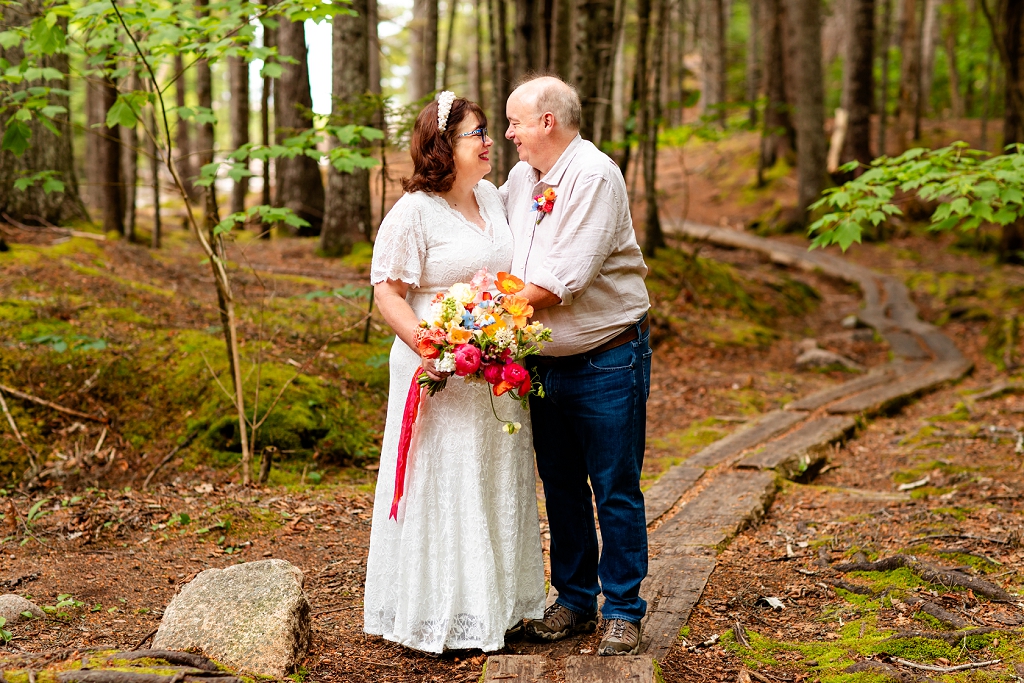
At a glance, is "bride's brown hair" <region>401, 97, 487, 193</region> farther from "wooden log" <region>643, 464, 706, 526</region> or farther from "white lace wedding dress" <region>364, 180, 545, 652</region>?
"wooden log" <region>643, 464, 706, 526</region>

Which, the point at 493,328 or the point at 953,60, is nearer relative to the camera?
the point at 493,328

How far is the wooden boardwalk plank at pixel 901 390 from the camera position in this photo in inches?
289

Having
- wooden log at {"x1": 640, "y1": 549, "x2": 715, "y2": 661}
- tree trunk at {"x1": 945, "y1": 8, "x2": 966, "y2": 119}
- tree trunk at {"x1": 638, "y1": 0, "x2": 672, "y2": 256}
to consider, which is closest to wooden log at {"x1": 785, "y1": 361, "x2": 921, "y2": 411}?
tree trunk at {"x1": 638, "y1": 0, "x2": 672, "y2": 256}

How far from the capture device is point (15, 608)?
10.6ft

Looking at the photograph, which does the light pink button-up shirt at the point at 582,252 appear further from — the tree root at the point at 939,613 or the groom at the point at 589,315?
the tree root at the point at 939,613

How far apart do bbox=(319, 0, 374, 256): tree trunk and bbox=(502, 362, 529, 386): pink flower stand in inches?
237

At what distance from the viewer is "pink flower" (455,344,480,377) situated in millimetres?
2756

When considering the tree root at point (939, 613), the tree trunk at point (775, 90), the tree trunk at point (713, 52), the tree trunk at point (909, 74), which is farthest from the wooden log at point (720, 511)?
Answer: the tree trunk at point (909, 74)

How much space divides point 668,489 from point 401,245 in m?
2.83

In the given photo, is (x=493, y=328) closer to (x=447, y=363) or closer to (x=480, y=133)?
(x=447, y=363)

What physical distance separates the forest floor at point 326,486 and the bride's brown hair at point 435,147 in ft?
6.07

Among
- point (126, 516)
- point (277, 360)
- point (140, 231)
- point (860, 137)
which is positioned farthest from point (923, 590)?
point (860, 137)

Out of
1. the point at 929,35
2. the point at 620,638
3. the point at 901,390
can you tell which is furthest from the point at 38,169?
the point at 929,35

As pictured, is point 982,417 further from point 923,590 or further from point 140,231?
point 140,231
